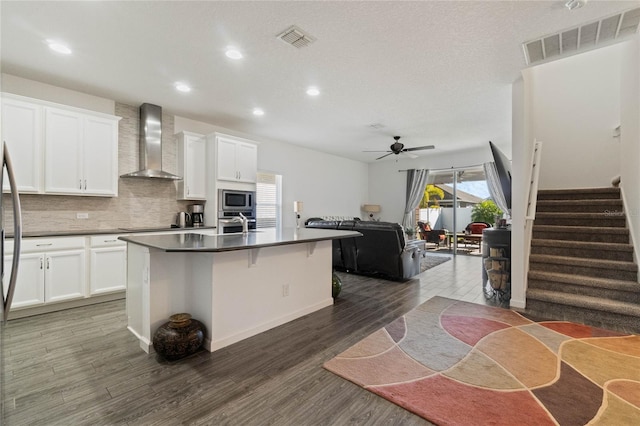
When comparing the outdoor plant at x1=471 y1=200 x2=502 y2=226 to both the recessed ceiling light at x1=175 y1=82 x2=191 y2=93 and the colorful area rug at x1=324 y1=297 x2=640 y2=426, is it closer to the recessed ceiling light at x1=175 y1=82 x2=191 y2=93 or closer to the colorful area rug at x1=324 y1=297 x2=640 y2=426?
the colorful area rug at x1=324 y1=297 x2=640 y2=426

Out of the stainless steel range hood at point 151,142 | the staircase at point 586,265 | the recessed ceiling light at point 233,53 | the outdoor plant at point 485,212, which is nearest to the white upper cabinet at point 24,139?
the stainless steel range hood at point 151,142

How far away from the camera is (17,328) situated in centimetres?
298

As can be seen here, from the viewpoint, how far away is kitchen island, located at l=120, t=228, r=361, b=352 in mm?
2494

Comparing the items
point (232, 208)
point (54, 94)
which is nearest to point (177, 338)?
point (232, 208)

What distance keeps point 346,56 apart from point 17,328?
14.9 feet

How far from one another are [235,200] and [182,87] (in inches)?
79.8

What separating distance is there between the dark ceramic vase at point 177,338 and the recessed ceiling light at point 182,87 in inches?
119

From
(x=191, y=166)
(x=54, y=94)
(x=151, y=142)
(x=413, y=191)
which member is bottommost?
(x=413, y=191)

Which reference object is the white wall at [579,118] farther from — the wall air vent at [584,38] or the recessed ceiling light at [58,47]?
the recessed ceiling light at [58,47]

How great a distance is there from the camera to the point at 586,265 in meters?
3.64

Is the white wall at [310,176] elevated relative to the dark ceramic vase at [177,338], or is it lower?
elevated

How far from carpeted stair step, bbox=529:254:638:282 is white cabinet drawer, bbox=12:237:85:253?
602 cm

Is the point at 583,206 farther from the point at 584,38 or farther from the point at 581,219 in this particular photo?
the point at 584,38

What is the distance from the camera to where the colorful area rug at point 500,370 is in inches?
68.6
